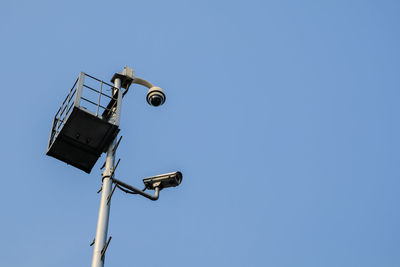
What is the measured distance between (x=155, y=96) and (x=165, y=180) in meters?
2.12

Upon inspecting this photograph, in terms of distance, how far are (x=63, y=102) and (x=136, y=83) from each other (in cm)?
163

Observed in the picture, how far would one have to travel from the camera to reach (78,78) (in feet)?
38.6

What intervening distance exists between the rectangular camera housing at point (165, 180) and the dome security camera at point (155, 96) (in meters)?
1.96

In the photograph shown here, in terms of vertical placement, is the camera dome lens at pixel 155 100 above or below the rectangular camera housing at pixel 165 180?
above

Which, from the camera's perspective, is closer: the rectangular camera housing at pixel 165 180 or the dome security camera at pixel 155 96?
the rectangular camera housing at pixel 165 180

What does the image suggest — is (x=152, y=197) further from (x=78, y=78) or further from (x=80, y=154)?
(x=78, y=78)

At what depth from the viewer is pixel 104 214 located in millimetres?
9492

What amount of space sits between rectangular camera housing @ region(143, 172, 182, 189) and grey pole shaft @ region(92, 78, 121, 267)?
30.5 inches

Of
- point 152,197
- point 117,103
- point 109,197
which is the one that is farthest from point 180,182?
point 117,103

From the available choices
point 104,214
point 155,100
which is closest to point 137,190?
point 104,214

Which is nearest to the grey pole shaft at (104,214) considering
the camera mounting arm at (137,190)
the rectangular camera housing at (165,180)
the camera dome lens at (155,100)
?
the camera mounting arm at (137,190)

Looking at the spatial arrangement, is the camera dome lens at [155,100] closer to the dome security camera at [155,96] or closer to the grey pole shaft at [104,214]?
the dome security camera at [155,96]

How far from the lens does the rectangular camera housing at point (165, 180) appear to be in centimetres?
1034

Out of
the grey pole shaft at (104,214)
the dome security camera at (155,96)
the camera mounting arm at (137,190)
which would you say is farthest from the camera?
the dome security camera at (155,96)
